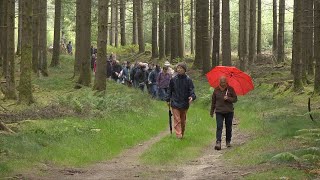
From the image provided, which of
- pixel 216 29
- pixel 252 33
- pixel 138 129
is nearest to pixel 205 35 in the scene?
pixel 216 29

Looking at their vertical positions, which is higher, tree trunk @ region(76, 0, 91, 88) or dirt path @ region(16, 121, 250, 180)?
tree trunk @ region(76, 0, 91, 88)

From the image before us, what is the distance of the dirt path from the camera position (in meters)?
8.54

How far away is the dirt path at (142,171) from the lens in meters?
8.54

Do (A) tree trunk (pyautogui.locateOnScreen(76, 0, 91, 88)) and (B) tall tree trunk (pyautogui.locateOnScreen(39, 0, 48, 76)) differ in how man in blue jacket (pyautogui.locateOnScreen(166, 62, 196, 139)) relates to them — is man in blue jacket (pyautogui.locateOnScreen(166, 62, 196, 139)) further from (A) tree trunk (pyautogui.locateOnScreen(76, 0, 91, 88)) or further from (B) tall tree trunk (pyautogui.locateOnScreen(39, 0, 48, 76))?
(B) tall tree trunk (pyautogui.locateOnScreen(39, 0, 48, 76))

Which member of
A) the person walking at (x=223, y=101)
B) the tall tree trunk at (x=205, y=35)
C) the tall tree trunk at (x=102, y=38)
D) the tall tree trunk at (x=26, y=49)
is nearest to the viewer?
the person walking at (x=223, y=101)

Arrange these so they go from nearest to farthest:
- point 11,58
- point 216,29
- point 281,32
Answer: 1. point 11,58
2. point 216,29
3. point 281,32

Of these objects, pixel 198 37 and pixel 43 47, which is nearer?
pixel 43 47

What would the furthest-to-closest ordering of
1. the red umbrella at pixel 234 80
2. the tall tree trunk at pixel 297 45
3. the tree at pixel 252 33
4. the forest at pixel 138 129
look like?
the tree at pixel 252 33 < the tall tree trunk at pixel 297 45 < the red umbrella at pixel 234 80 < the forest at pixel 138 129

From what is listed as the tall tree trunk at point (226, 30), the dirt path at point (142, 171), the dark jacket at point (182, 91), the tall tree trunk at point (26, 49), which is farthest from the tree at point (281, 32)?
the dirt path at point (142, 171)

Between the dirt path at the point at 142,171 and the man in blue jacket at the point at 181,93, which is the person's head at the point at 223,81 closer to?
the man in blue jacket at the point at 181,93

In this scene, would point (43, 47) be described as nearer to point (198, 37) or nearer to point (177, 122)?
point (198, 37)

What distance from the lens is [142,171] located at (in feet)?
30.3

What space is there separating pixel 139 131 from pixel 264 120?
407 cm

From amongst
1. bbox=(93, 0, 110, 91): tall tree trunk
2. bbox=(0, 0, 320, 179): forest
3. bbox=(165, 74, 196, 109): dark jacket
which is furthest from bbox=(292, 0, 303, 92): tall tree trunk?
bbox=(165, 74, 196, 109): dark jacket
